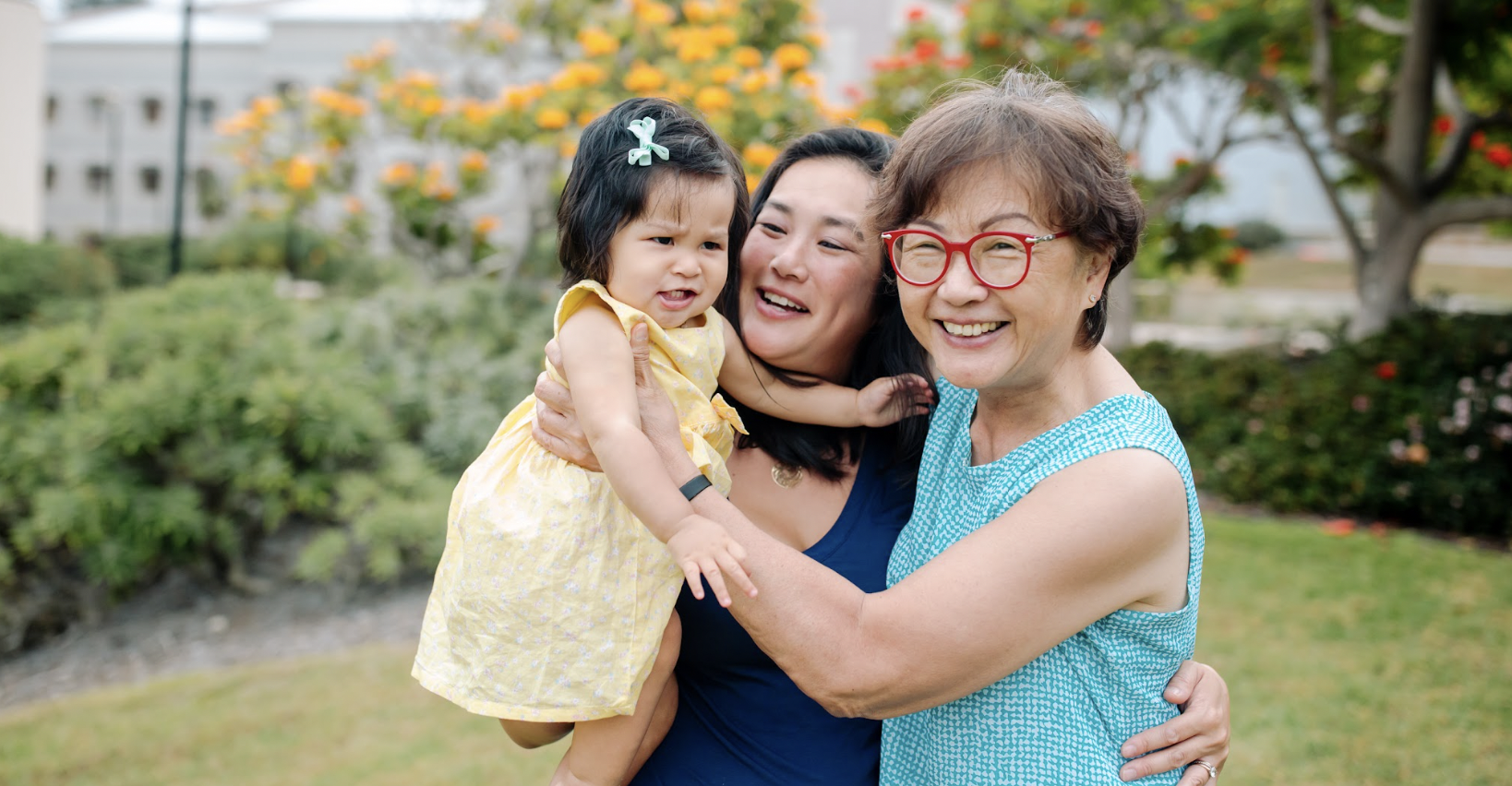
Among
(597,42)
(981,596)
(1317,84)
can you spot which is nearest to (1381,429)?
(1317,84)

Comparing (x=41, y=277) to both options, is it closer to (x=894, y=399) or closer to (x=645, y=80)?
(x=645, y=80)

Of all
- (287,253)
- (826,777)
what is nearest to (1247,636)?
(826,777)

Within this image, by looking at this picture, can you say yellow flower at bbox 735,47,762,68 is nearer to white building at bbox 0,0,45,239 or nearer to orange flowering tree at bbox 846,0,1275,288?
orange flowering tree at bbox 846,0,1275,288

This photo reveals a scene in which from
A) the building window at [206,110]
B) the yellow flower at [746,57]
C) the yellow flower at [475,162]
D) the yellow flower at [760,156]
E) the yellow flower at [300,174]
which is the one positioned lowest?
the building window at [206,110]

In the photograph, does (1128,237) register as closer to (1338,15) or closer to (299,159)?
(1338,15)

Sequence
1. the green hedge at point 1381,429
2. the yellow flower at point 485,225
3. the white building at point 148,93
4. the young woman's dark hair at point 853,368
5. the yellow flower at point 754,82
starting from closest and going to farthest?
the young woman's dark hair at point 853,368 → the yellow flower at point 754,82 → the green hedge at point 1381,429 → the yellow flower at point 485,225 → the white building at point 148,93

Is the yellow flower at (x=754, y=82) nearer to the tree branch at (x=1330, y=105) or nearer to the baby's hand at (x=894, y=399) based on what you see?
the tree branch at (x=1330, y=105)

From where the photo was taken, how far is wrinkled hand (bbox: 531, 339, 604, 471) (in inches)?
77.3

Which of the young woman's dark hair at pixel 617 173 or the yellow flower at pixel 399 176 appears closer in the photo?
the young woman's dark hair at pixel 617 173

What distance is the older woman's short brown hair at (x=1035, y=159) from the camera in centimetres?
155

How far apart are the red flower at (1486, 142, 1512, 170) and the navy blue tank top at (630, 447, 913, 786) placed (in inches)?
317

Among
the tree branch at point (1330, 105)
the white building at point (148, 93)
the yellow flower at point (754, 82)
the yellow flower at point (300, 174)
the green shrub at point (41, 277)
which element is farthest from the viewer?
the white building at point (148, 93)

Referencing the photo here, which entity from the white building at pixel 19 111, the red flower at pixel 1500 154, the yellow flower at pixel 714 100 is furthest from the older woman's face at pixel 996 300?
the white building at pixel 19 111

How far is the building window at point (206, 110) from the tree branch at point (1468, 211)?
32675 millimetres
